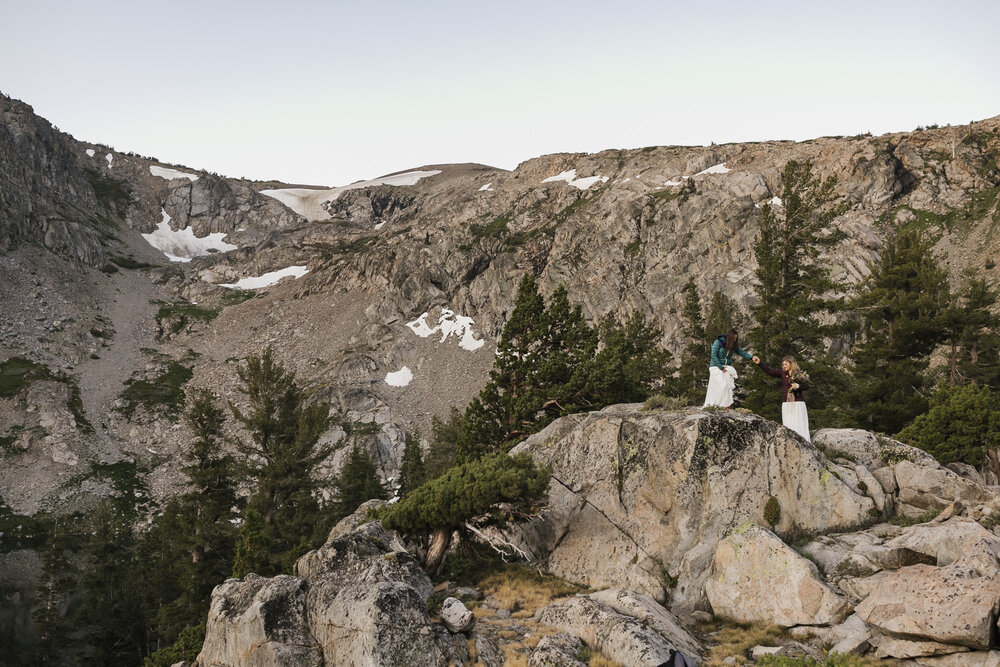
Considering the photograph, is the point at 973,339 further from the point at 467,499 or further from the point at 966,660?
the point at 467,499

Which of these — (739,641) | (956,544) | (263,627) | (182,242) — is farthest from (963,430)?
(182,242)

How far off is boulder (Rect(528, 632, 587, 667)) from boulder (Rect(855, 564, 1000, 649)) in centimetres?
640

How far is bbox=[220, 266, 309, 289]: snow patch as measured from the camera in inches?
5025

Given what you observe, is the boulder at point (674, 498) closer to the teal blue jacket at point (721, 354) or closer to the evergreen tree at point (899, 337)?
the teal blue jacket at point (721, 354)

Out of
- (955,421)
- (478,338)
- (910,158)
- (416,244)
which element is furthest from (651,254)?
(955,421)

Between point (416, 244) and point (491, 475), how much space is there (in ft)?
353

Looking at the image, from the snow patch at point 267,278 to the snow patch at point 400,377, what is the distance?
161ft

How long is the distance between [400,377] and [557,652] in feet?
266

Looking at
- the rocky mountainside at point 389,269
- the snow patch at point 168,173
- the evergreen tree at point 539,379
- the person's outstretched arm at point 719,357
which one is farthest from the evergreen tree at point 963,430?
the snow patch at point 168,173

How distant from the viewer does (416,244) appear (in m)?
121

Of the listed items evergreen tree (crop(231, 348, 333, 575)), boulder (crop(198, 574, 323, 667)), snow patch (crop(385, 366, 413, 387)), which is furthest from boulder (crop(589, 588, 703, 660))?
snow patch (crop(385, 366, 413, 387))

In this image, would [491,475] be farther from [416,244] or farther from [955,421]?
[416,244]

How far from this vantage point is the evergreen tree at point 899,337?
32.5 metres

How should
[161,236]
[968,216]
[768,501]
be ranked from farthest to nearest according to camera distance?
1. [161,236]
2. [968,216]
3. [768,501]
